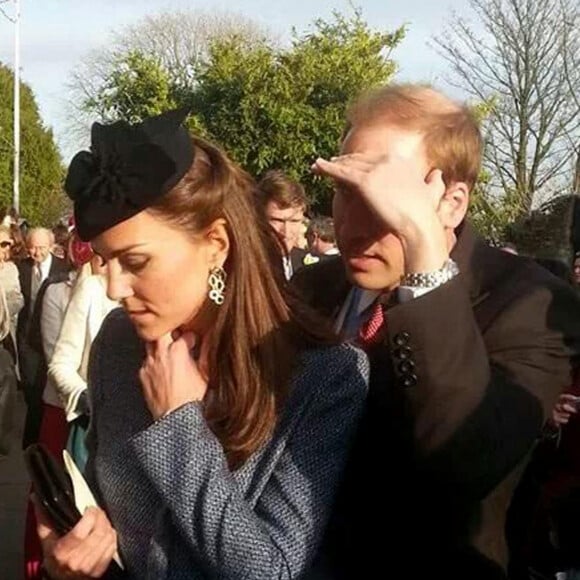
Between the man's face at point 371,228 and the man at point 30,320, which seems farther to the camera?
the man at point 30,320

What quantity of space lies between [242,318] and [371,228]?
0.28m

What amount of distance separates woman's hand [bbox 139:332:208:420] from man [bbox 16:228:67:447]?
5.25 m

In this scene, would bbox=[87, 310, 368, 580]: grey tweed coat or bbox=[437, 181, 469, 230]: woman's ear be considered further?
bbox=[437, 181, 469, 230]: woman's ear

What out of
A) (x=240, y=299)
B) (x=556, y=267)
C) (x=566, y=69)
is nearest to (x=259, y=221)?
(x=240, y=299)

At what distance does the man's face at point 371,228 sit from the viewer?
2.47m

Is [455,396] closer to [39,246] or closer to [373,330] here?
[373,330]

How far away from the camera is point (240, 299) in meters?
2.47

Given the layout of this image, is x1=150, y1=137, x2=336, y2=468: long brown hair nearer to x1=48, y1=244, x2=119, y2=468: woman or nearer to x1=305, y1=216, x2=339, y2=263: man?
x1=48, y1=244, x2=119, y2=468: woman

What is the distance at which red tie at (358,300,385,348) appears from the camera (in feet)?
8.06

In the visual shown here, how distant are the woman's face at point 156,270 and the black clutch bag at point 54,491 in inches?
12.6

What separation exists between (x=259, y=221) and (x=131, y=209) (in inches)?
10.8

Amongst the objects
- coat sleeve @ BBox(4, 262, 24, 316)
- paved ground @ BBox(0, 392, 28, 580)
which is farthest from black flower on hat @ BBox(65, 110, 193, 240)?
coat sleeve @ BBox(4, 262, 24, 316)

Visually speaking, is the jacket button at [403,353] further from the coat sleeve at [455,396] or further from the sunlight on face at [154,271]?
the sunlight on face at [154,271]

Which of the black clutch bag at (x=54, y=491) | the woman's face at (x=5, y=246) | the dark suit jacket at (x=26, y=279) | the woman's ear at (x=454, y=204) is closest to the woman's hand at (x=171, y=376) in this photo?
the black clutch bag at (x=54, y=491)
